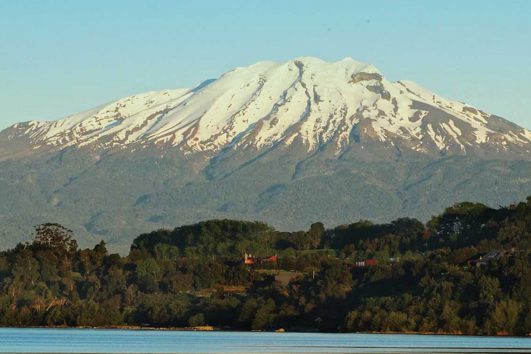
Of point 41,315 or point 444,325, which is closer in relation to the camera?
point 444,325

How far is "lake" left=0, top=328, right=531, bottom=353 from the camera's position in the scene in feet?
380

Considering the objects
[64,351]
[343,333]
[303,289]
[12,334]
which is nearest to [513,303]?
[343,333]

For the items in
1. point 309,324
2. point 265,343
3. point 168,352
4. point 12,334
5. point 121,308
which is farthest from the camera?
point 121,308

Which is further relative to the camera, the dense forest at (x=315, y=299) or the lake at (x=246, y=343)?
the dense forest at (x=315, y=299)

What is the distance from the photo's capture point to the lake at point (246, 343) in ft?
380

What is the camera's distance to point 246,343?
128375 mm

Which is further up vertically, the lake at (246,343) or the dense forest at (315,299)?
the dense forest at (315,299)

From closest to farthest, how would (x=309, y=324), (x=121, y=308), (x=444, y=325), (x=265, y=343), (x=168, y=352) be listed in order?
(x=168, y=352)
(x=265, y=343)
(x=444, y=325)
(x=309, y=324)
(x=121, y=308)

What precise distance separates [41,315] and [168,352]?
67013mm

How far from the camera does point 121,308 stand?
18125 cm

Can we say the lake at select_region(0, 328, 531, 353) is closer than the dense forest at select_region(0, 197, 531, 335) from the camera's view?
Yes

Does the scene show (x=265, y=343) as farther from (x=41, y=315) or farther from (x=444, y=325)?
(x=41, y=315)

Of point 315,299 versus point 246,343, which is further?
point 315,299

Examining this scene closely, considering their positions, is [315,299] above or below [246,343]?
above
